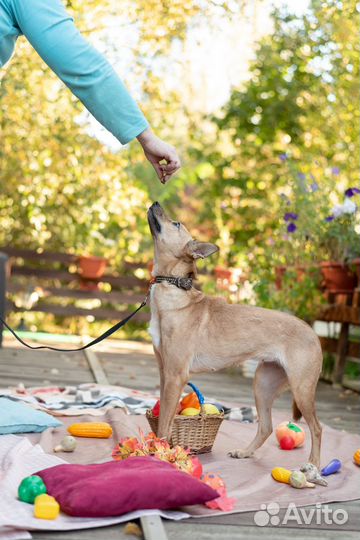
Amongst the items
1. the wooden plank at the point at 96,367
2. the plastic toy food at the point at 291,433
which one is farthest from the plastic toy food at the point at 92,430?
the wooden plank at the point at 96,367

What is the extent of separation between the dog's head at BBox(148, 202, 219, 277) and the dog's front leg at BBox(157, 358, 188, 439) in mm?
509

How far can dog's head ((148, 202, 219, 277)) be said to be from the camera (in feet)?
12.8

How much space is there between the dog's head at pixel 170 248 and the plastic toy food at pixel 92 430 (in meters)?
0.87

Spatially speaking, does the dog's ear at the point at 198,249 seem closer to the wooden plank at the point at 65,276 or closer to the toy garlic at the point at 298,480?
the toy garlic at the point at 298,480

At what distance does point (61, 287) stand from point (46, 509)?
1134 cm

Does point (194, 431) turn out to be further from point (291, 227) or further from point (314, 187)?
point (314, 187)

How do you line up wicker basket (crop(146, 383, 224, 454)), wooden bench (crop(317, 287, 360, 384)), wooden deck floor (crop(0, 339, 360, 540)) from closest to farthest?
1. wooden deck floor (crop(0, 339, 360, 540))
2. wicker basket (crop(146, 383, 224, 454))
3. wooden bench (crop(317, 287, 360, 384))

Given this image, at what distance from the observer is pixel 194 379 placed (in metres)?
7.56

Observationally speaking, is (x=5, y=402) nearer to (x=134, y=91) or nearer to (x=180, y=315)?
(x=180, y=315)

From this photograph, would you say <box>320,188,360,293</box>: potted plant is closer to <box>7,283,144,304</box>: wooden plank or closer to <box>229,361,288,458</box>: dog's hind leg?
<box>229,361,288,458</box>: dog's hind leg

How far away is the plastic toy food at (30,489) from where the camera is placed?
100 inches

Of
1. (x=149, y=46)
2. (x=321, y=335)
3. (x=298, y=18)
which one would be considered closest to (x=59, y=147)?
(x=149, y=46)

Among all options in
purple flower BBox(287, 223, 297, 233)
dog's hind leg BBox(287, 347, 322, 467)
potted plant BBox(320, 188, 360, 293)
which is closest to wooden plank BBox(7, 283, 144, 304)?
purple flower BBox(287, 223, 297, 233)
